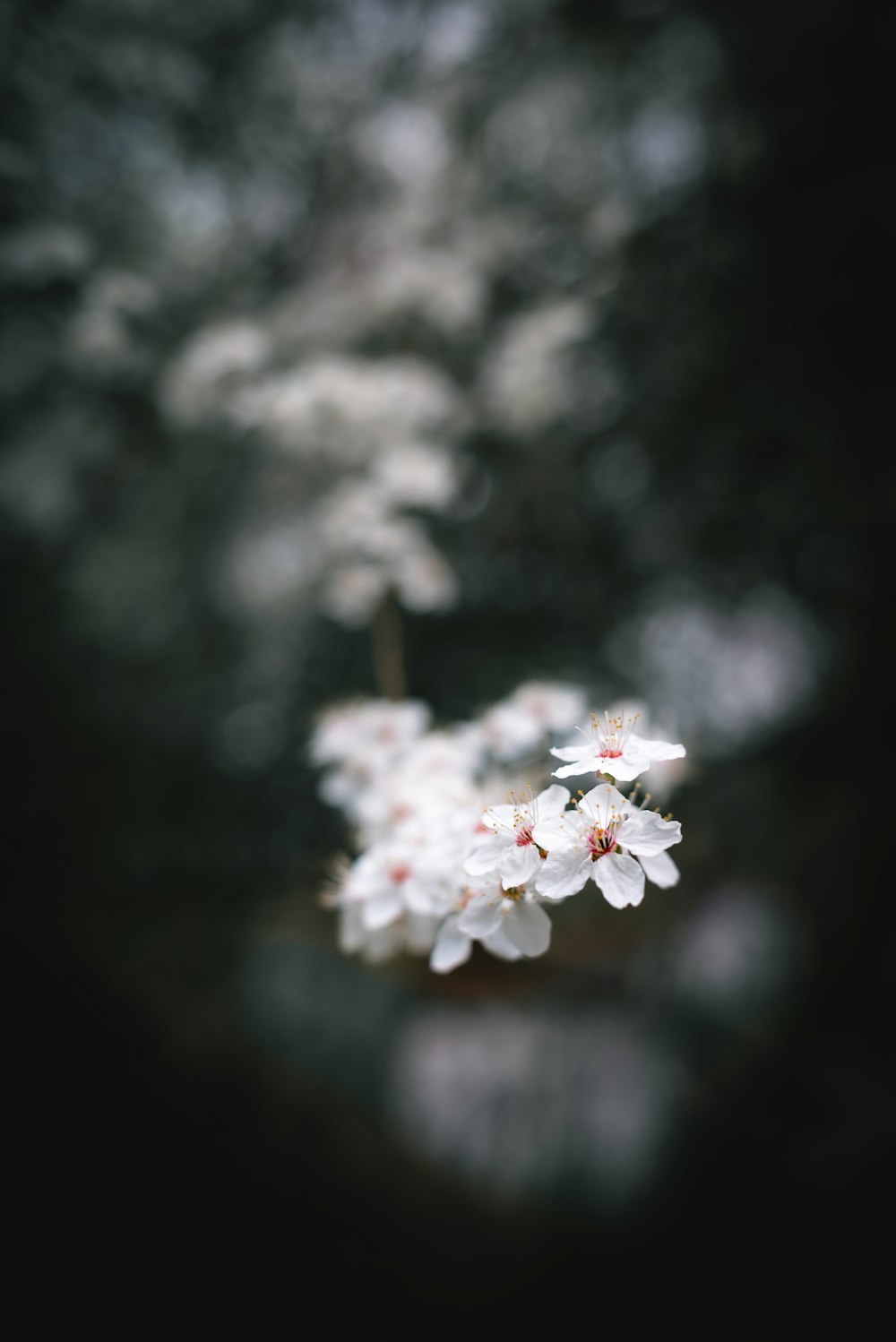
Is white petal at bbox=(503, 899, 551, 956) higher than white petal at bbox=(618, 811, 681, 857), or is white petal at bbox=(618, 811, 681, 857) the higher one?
white petal at bbox=(618, 811, 681, 857)

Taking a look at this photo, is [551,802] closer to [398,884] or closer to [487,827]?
[487,827]

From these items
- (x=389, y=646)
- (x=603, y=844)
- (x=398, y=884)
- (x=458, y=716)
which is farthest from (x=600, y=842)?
(x=458, y=716)

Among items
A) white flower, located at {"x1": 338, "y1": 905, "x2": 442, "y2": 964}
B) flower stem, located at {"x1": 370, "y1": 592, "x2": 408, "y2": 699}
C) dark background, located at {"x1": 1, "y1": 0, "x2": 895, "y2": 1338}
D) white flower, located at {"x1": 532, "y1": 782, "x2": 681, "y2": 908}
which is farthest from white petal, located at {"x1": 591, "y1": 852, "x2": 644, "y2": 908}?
dark background, located at {"x1": 1, "y1": 0, "x2": 895, "y2": 1338}

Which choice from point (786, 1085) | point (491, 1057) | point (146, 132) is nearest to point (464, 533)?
point (146, 132)

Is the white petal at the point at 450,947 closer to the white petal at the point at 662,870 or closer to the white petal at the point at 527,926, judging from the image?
the white petal at the point at 527,926

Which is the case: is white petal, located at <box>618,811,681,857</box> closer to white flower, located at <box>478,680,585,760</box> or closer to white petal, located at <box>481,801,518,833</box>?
white petal, located at <box>481,801,518,833</box>

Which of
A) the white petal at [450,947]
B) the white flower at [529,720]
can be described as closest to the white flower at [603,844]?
the white petal at [450,947]

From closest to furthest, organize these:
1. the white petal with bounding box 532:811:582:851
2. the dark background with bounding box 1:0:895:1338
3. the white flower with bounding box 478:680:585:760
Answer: the white petal with bounding box 532:811:582:851, the white flower with bounding box 478:680:585:760, the dark background with bounding box 1:0:895:1338
